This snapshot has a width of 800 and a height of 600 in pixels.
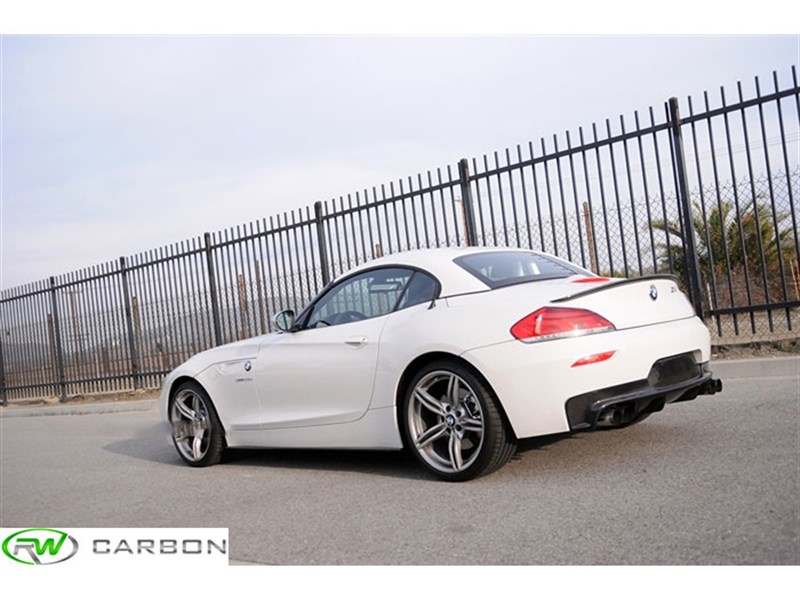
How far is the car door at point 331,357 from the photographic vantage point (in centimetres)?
517

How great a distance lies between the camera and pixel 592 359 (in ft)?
14.0

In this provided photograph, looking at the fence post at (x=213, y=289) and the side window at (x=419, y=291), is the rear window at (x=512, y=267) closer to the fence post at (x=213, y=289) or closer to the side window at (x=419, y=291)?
the side window at (x=419, y=291)

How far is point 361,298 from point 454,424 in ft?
4.15

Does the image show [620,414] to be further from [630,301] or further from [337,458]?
[337,458]

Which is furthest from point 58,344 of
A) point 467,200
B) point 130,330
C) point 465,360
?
point 465,360

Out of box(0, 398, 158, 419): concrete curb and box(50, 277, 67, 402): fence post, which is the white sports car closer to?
box(0, 398, 158, 419): concrete curb

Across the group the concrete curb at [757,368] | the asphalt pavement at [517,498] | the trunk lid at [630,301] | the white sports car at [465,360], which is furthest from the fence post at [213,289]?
the trunk lid at [630,301]

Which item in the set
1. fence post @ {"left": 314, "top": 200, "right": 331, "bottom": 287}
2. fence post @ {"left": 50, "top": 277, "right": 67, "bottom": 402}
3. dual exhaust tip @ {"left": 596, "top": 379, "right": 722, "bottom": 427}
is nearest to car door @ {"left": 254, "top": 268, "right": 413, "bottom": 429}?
dual exhaust tip @ {"left": 596, "top": 379, "right": 722, "bottom": 427}

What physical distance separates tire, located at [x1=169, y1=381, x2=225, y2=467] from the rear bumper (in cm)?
312

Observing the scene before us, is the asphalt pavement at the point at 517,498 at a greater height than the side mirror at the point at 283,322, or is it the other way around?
the side mirror at the point at 283,322

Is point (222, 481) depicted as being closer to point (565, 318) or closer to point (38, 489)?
point (38, 489)

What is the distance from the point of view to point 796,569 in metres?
2.83

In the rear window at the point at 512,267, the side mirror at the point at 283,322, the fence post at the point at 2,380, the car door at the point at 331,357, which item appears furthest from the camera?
the fence post at the point at 2,380

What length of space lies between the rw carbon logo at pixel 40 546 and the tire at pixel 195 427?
5.43ft
